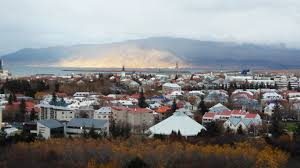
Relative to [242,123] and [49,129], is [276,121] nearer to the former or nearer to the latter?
[242,123]

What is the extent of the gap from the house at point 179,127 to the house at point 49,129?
10.0 ft

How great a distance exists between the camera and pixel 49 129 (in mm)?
18516

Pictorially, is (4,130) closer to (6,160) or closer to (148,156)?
(6,160)

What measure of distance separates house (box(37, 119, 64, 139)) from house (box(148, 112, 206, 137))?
306 centimetres

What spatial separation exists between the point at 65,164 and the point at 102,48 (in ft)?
437

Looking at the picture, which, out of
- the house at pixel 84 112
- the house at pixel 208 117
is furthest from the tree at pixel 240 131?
the house at pixel 84 112

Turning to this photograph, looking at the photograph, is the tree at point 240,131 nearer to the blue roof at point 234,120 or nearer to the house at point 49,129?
the blue roof at point 234,120

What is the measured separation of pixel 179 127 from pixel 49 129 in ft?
13.8

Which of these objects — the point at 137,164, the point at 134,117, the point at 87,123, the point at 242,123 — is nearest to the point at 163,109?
the point at 134,117

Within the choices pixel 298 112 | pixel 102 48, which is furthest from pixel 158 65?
pixel 298 112

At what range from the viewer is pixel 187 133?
17.5 meters

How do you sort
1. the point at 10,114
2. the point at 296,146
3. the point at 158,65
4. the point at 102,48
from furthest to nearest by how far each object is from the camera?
1. the point at 102,48
2. the point at 158,65
3. the point at 10,114
4. the point at 296,146

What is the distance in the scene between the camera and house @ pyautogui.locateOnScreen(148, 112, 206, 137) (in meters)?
17.6

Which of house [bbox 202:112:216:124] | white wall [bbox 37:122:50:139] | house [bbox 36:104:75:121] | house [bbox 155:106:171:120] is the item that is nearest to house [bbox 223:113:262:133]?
house [bbox 202:112:216:124]
